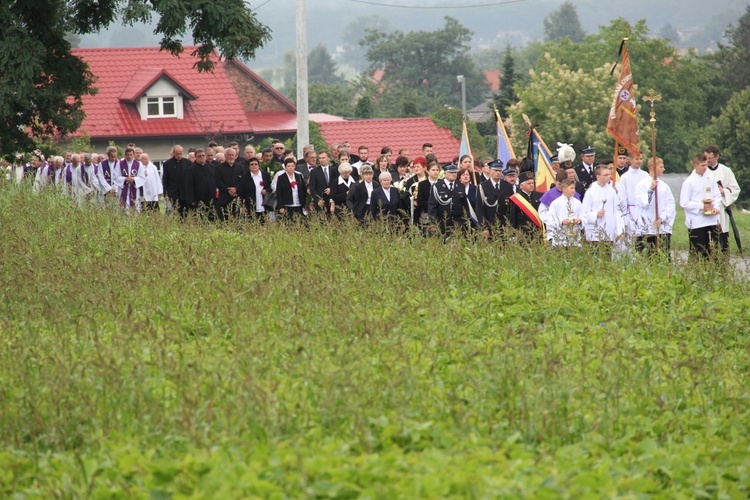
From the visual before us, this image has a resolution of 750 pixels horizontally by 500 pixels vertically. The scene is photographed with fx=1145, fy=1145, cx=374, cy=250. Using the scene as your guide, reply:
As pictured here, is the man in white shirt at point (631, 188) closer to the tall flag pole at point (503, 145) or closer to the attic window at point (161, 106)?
the tall flag pole at point (503, 145)

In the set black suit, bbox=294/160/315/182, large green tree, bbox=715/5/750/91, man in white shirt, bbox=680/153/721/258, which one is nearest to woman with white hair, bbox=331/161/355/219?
black suit, bbox=294/160/315/182

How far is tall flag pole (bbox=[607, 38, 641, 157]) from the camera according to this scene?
15.4 metres

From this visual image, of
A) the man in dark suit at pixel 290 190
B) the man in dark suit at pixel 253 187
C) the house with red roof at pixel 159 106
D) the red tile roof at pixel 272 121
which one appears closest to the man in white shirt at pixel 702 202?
the man in dark suit at pixel 290 190

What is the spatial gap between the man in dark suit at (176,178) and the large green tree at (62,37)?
2.33m

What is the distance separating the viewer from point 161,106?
205ft

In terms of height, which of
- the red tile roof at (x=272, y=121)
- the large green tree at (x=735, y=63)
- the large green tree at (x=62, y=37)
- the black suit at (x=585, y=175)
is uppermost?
the large green tree at (x=735, y=63)

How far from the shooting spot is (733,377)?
324 inches

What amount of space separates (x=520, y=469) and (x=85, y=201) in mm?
12000

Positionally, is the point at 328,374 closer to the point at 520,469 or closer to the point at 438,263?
the point at 520,469

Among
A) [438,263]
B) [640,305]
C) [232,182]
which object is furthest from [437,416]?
[232,182]

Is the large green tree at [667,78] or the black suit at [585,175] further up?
the large green tree at [667,78]

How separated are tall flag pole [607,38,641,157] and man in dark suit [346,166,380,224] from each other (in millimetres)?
3918

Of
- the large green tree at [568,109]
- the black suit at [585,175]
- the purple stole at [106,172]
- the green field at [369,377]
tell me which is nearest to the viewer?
the green field at [369,377]

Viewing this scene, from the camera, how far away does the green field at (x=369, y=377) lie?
590cm
